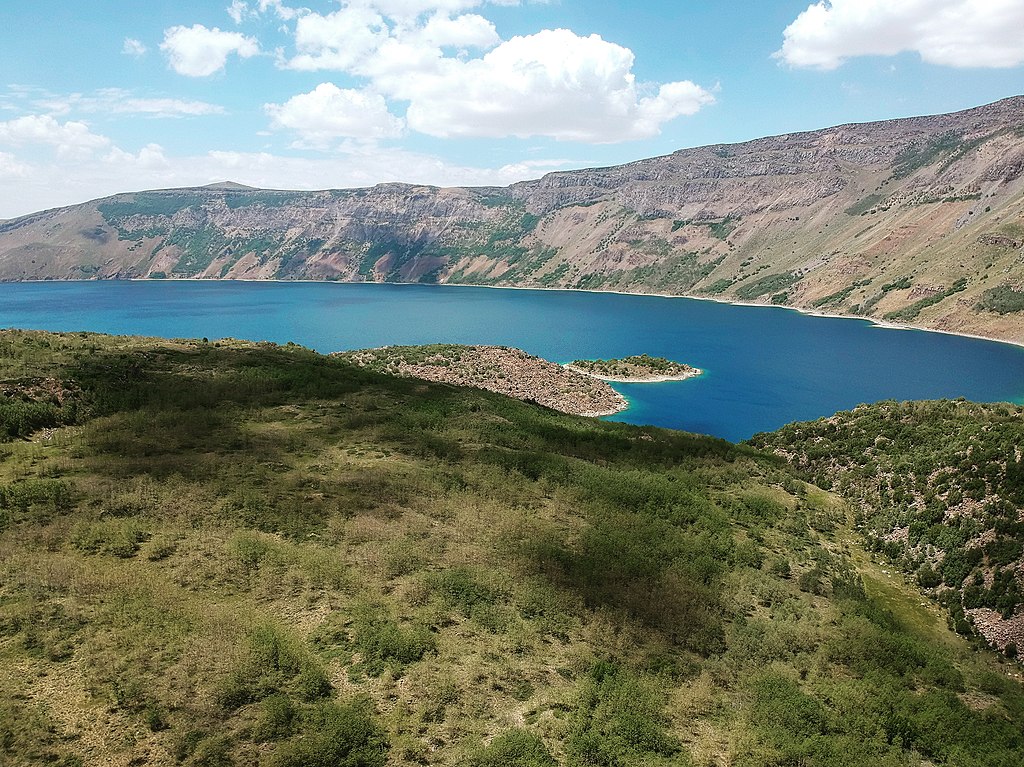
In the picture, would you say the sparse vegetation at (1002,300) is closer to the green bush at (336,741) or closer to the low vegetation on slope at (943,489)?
the low vegetation on slope at (943,489)

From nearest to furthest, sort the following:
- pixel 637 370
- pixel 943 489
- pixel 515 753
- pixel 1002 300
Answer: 1. pixel 515 753
2. pixel 943 489
3. pixel 637 370
4. pixel 1002 300

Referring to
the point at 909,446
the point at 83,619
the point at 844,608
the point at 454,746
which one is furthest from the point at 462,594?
the point at 909,446

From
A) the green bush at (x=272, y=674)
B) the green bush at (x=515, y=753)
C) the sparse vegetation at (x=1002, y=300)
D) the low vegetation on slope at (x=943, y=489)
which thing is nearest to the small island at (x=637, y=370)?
the low vegetation on slope at (x=943, y=489)

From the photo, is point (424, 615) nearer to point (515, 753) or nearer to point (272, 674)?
point (272, 674)

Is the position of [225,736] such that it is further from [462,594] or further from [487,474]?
[487,474]

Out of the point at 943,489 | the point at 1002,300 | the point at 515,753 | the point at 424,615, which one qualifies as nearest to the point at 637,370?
the point at 943,489
